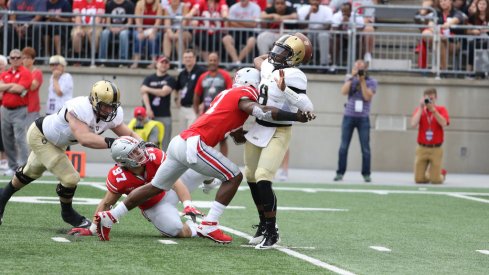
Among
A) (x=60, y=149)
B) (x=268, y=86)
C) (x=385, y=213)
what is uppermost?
(x=268, y=86)

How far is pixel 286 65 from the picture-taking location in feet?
33.9

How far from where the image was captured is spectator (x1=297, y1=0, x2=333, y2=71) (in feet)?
70.3

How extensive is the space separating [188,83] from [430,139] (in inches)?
163

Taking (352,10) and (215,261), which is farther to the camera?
(352,10)

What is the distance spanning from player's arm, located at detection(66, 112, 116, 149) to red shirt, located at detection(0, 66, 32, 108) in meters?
6.79

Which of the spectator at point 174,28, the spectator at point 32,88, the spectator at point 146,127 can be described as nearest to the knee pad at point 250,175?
the spectator at point 32,88

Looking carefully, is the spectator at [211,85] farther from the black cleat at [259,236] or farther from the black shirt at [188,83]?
the black cleat at [259,236]

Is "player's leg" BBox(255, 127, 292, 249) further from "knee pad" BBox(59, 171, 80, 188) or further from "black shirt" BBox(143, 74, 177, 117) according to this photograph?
"black shirt" BBox(143, 74, 177, 117)

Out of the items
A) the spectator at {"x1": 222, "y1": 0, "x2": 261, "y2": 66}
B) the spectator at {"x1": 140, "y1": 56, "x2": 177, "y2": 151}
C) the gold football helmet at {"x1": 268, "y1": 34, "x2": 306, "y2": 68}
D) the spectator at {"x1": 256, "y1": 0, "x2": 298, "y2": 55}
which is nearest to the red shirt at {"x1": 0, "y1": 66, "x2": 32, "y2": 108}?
the spectator at {"x1": 140, "y1": 56, "x2": 177, "y2": 151}

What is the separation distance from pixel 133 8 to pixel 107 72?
4.26ft

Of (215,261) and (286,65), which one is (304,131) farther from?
(215,261)

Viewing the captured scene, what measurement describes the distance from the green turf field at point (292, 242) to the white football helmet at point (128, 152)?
690mm

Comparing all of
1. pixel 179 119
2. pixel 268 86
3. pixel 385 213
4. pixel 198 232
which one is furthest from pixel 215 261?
pixel 179 119

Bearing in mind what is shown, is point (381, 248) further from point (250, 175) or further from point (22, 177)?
point (22, 177)
